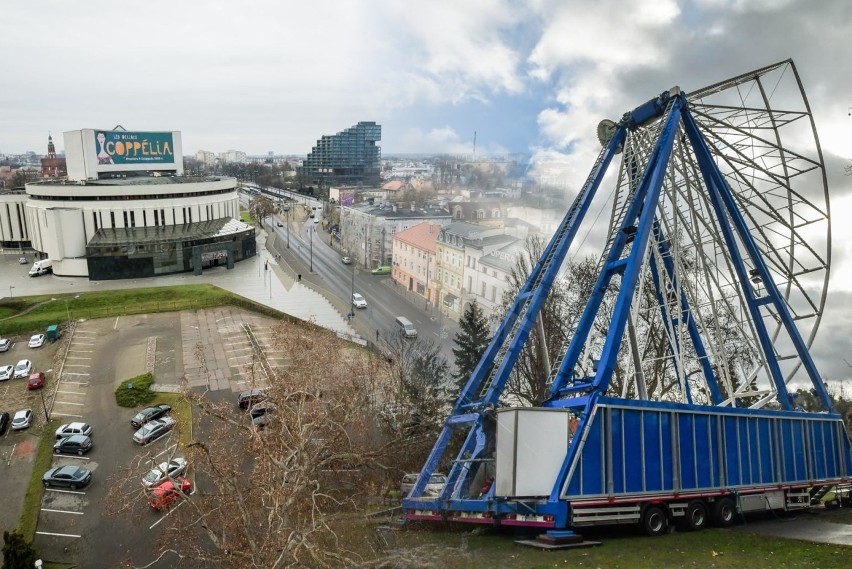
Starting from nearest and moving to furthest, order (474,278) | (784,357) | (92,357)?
(784,357) → (92,357) → (474,278)

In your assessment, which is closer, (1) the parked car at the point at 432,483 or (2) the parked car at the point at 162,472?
(1) the parked car at the point at 432,483

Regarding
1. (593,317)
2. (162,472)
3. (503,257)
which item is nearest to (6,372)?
(162,472)

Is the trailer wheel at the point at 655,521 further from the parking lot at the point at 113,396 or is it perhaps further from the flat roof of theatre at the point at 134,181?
the flat roof of theatre at the point at 134,181

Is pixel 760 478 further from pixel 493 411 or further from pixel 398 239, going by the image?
pixel 398 239

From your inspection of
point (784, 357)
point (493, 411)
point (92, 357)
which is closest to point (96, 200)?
point (92, 357)

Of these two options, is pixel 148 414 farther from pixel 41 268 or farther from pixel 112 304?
pixel 41 268

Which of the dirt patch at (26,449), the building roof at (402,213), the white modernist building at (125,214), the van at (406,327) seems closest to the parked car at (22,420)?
the dirt patch at (26,449)
